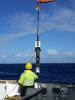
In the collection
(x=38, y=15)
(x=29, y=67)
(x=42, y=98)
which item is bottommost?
(x=42, y=98)

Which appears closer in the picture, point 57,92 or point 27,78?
point 57,92

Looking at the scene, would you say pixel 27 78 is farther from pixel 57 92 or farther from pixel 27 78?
pixel 57 92

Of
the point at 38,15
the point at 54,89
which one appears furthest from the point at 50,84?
the point at 38,15

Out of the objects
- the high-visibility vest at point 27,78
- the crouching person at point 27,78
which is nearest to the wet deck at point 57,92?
the crouching person at point 27,78

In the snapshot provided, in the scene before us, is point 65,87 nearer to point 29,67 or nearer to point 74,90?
point 74,90

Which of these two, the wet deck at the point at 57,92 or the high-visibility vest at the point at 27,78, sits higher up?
the high-visibility vest at the point at 27,78

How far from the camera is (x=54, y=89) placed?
18578 millimetres

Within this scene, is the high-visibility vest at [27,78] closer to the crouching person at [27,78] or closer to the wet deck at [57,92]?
the crouching person at [27,78]

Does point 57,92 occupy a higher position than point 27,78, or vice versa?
point 27,78

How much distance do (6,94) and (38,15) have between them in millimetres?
4466

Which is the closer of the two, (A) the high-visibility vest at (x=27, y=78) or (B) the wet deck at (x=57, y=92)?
(B) the wet deck at (x=57, y=92)

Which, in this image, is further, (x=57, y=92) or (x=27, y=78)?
(x=27, y=78)

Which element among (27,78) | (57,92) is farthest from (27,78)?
(57,92)

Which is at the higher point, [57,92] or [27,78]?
[27,78]
